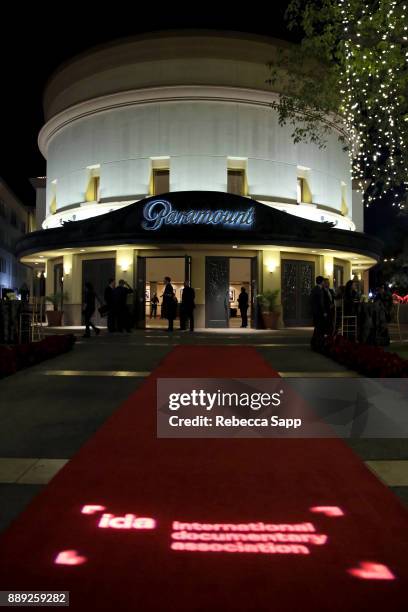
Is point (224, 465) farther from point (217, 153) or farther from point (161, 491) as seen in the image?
point (217, 153)

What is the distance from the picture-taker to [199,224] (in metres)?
21.4

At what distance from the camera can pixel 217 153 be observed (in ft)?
79.0

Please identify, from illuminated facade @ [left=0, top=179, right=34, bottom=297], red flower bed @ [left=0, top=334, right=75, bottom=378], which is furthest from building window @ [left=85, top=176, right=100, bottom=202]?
illuminated facade @ [left=0, top=179, right=34, bottom=297]

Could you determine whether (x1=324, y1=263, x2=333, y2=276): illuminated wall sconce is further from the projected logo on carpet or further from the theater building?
the projected logo on carpet

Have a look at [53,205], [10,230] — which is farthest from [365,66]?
Result: [10,230]

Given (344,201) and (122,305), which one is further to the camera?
(344,201)

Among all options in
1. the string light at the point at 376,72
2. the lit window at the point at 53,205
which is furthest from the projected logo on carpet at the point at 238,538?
the lit window at the point at 53,205

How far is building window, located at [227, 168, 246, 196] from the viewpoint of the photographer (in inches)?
965

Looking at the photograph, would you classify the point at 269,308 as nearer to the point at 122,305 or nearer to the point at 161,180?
the point at 122,305

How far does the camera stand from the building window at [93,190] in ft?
85.2

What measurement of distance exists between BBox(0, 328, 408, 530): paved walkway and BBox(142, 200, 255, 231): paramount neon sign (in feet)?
31.6

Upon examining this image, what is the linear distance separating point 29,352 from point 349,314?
29.7 ft

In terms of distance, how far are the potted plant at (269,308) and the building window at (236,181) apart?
4.98 m

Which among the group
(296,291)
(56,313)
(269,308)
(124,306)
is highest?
(296,291)
